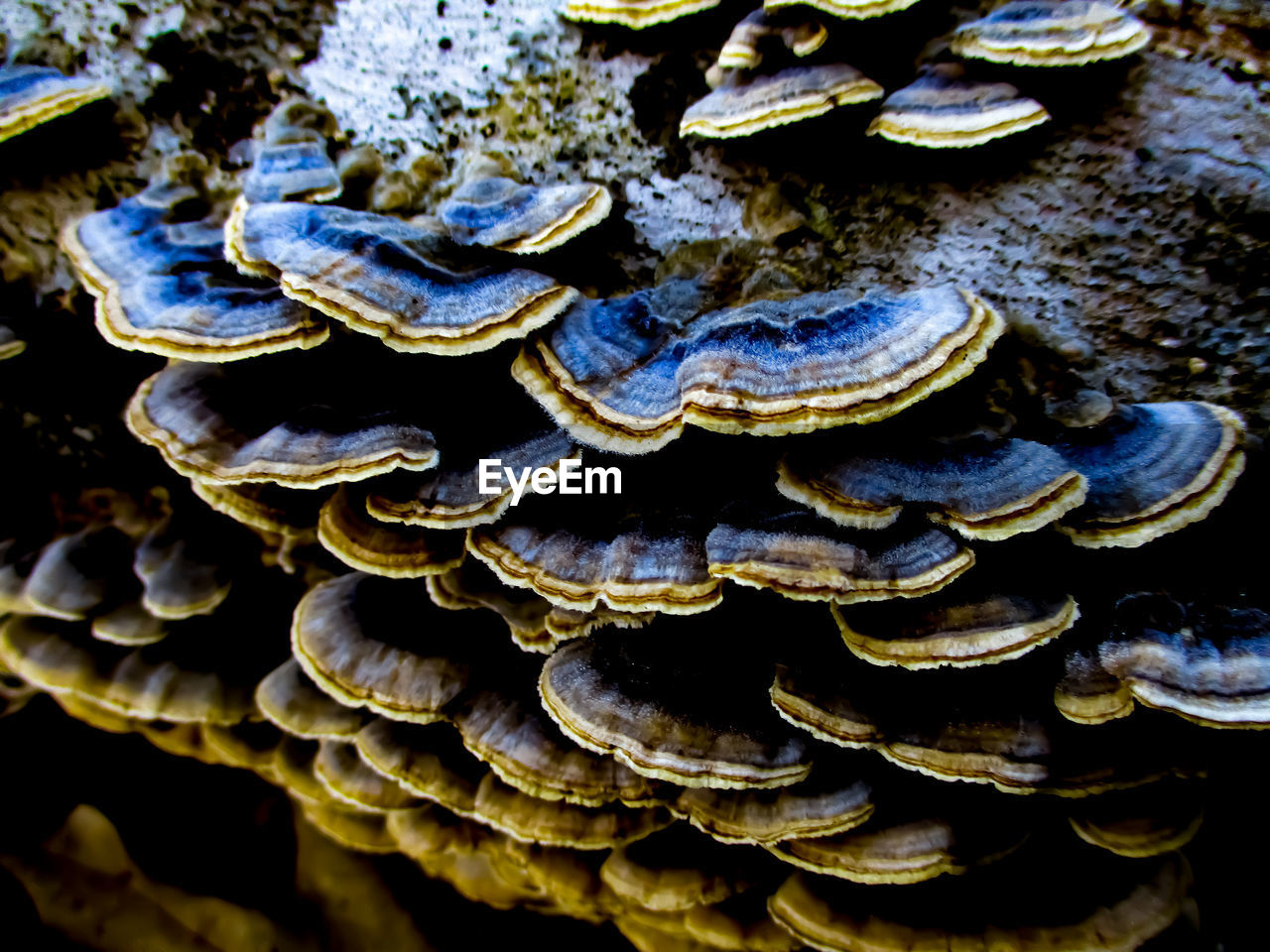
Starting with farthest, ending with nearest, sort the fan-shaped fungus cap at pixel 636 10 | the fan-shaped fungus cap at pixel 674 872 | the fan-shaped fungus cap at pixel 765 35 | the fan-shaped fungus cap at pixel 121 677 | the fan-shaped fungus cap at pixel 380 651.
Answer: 1. the fan-shaped fungus cap at pixel 121 677
2. the fan-shaped fungus cap at pixel 674 872
3. the fan-shaped fungus cap at pixel 380 651
4. the fan-shaped fungus cap at pixel 636 10
5. the fan-shaped fungus cap at pixel 765 35

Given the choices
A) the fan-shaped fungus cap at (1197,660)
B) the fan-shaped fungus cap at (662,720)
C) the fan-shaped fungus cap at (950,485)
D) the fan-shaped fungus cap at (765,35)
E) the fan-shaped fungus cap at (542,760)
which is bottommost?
the fan-shaped fungus cap at (542,760)

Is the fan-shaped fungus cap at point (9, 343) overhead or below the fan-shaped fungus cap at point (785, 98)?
below

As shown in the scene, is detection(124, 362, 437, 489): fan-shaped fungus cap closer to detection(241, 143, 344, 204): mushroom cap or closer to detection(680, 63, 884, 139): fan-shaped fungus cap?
detection(241, 143, 344, 204): mushroom cap

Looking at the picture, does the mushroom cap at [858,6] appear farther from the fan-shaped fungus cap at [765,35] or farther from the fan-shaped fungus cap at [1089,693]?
the fan-shaped fungus cap at [1089,693]

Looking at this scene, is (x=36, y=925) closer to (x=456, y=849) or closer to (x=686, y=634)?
(x=456, y=849)

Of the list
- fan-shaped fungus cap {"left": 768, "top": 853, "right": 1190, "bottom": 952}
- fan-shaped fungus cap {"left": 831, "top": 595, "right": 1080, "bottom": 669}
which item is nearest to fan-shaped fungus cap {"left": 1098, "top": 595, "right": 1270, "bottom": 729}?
fan-shaped fungus cap {"left": 831, "top": 595, "right": 1080, "bottom": 669}

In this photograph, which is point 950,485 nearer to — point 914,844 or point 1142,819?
point 914,844

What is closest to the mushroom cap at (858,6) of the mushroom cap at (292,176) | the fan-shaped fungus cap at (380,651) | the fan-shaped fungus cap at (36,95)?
the mushroom cap at (292,176)
